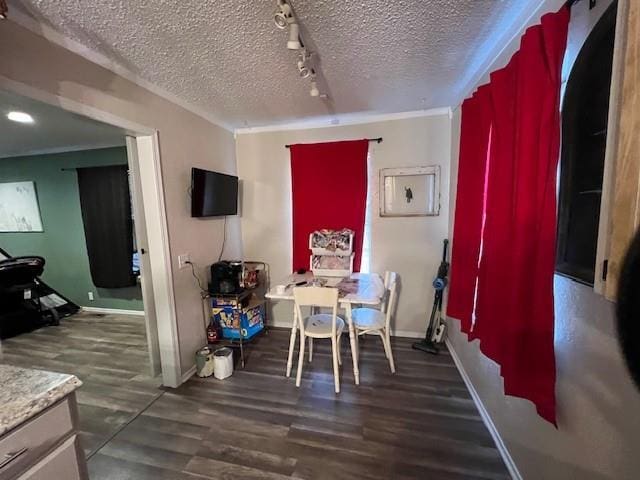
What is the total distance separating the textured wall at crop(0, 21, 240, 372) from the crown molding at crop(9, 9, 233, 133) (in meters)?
0.03

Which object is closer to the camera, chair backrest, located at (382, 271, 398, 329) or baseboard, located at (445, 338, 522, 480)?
baseboard, located at (445, 338, 522, 480)

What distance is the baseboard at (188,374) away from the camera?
92.9 inches

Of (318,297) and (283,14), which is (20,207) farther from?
(283,14)

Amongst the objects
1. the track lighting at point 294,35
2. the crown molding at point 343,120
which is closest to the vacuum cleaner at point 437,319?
the crown molding at point 343,120

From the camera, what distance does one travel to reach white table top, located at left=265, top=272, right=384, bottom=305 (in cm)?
209

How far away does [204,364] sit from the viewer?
240 centimetres

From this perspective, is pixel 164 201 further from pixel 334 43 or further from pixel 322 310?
pixel 322 310

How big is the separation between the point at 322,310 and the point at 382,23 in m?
2.68

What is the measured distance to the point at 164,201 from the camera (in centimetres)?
217

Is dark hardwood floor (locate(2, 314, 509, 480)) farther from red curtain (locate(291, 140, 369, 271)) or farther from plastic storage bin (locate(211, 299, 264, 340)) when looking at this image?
red curtain (locate(291, 140, 369, 271))

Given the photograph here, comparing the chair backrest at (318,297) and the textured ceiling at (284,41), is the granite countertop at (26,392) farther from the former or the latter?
the textured ceiling at (284,41)

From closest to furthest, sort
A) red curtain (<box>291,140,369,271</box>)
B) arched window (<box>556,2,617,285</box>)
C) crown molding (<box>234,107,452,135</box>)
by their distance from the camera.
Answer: arched window (<box>556,2,617,285</box>) < crown molding (<box>234,107,452,135</box>) < red curtain (<box>291,140,369,271</box>)

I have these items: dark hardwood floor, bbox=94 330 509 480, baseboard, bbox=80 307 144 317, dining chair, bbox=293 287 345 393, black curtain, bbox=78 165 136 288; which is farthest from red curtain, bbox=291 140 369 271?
baseboard, bbox=80 307 144 317

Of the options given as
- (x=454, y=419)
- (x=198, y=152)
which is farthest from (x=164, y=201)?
(x=454, y=419)
